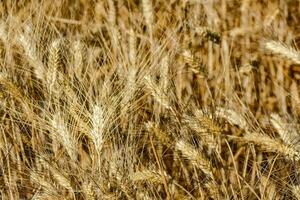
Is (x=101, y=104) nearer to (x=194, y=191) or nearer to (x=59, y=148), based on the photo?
(x=59, y=148)

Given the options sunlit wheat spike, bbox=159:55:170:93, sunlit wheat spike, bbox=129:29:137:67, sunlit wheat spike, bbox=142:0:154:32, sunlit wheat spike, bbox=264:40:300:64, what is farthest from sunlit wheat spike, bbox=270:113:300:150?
sunlit wheat spike, bbox=142:0:154:32

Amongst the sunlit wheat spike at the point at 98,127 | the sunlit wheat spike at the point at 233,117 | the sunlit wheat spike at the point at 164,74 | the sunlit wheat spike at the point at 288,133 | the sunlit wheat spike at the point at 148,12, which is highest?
the sunlit wheat spike at the point at 148,12

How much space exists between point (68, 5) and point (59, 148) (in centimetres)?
64

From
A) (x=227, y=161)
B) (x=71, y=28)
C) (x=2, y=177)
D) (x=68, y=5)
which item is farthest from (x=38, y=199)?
(x=68, y=5)

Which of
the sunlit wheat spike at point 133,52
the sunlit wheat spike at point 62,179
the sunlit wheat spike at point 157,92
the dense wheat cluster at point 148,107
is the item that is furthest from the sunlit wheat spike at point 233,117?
the sunlit wheat spike at point 62,179

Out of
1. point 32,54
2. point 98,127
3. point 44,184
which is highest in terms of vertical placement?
point 32,54

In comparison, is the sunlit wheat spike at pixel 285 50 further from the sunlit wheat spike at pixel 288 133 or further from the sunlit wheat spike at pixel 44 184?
the sunlit wheat spike at pixel 44 184

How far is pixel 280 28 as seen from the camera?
75.2 inches

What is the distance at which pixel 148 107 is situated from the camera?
1.70 meters

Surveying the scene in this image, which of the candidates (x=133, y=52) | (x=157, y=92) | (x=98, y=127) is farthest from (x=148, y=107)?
(x=98, y=127)

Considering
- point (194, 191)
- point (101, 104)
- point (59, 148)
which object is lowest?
point (194, 191)

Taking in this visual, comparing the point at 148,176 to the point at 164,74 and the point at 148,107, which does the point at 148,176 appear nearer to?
the point at 164,74

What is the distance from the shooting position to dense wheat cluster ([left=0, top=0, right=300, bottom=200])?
4.37 ft

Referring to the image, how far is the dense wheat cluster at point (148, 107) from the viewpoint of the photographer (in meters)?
1.33
